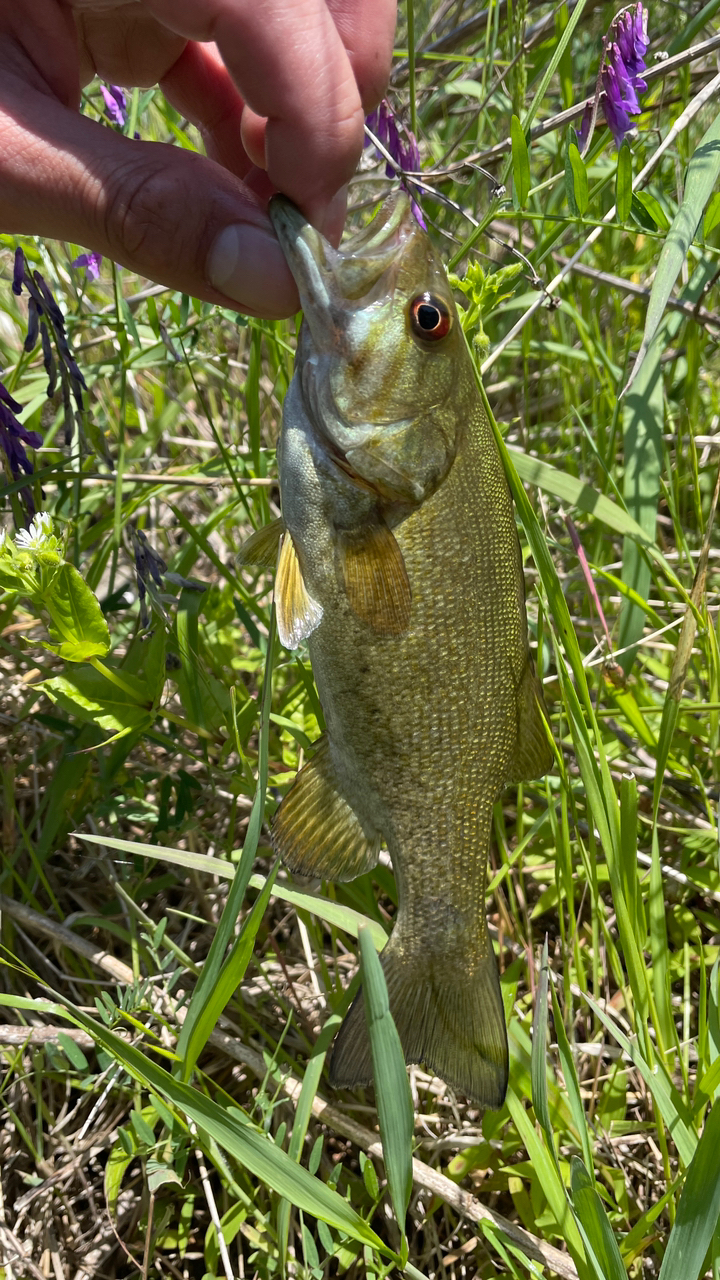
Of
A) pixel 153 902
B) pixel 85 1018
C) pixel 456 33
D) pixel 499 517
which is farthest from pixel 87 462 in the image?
pixel 456 33

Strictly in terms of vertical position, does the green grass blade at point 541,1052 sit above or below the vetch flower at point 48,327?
below

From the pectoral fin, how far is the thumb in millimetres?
993

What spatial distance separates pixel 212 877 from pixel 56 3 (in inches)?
93.5

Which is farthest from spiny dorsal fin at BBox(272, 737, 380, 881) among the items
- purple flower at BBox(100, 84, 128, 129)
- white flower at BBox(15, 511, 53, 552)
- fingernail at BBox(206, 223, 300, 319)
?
purple flower at BBox(100, 84, 128, 129)

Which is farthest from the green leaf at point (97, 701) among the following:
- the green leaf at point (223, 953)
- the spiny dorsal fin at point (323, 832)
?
the green leaf at point (223, 953)

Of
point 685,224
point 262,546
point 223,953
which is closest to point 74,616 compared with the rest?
point 262,546

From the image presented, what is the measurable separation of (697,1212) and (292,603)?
1.27 metres

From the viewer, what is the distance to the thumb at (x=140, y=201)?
187 cm

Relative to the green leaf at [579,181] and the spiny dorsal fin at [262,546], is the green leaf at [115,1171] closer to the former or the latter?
the spiny dorsal fin at [262,546]

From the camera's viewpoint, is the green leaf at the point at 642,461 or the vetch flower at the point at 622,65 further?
the green leaf at the point at 642,461

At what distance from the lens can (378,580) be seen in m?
1.79

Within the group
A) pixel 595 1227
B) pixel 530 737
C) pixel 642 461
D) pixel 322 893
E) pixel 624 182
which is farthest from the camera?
pixel 642 461

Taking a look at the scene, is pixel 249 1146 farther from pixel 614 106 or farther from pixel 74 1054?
pixel 614 106

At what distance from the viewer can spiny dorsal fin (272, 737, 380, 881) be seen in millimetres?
1959
